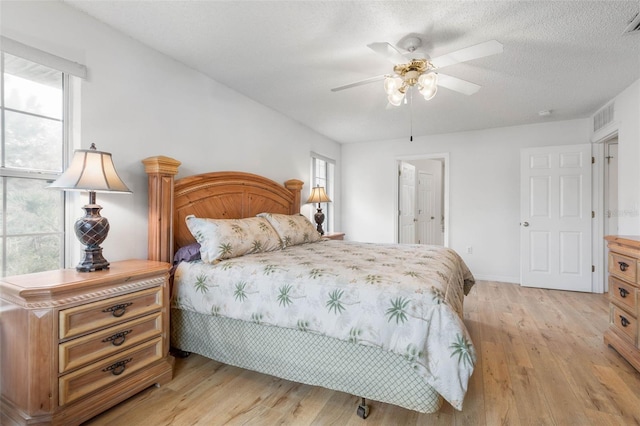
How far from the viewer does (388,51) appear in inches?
77.4

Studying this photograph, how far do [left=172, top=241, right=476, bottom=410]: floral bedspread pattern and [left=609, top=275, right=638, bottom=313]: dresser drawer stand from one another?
128cm

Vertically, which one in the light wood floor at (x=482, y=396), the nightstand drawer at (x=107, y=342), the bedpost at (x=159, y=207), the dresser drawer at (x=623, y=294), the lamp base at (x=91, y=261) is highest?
the bedpost at (x=159, y=207)

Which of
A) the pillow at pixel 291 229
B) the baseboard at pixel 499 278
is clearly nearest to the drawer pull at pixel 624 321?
the baseboard at pixel 499 278

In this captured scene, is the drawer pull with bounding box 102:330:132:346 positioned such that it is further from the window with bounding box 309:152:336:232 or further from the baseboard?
the baseboard


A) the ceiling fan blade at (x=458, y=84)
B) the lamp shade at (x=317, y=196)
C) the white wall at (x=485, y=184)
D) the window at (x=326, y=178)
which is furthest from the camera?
the window at (x=326, y=178)

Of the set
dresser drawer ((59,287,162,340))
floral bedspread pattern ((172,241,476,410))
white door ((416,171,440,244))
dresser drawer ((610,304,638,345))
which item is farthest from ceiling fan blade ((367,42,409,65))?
white door ((416,171,440,244))

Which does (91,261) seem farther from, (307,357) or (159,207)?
(307,357)

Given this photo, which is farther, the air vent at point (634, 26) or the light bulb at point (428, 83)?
the light bulb at point (428, 83)

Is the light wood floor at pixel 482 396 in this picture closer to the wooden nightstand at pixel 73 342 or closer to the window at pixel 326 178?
the wooden nightstand at pixel 73 342

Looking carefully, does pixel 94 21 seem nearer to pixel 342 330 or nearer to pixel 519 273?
pixel 342 330

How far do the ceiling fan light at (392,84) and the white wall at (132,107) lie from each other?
1745mm

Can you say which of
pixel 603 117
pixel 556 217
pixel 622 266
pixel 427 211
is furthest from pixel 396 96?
pixel 427 211

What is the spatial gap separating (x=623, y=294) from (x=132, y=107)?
3.91 metres

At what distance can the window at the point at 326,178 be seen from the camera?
5142 mm
